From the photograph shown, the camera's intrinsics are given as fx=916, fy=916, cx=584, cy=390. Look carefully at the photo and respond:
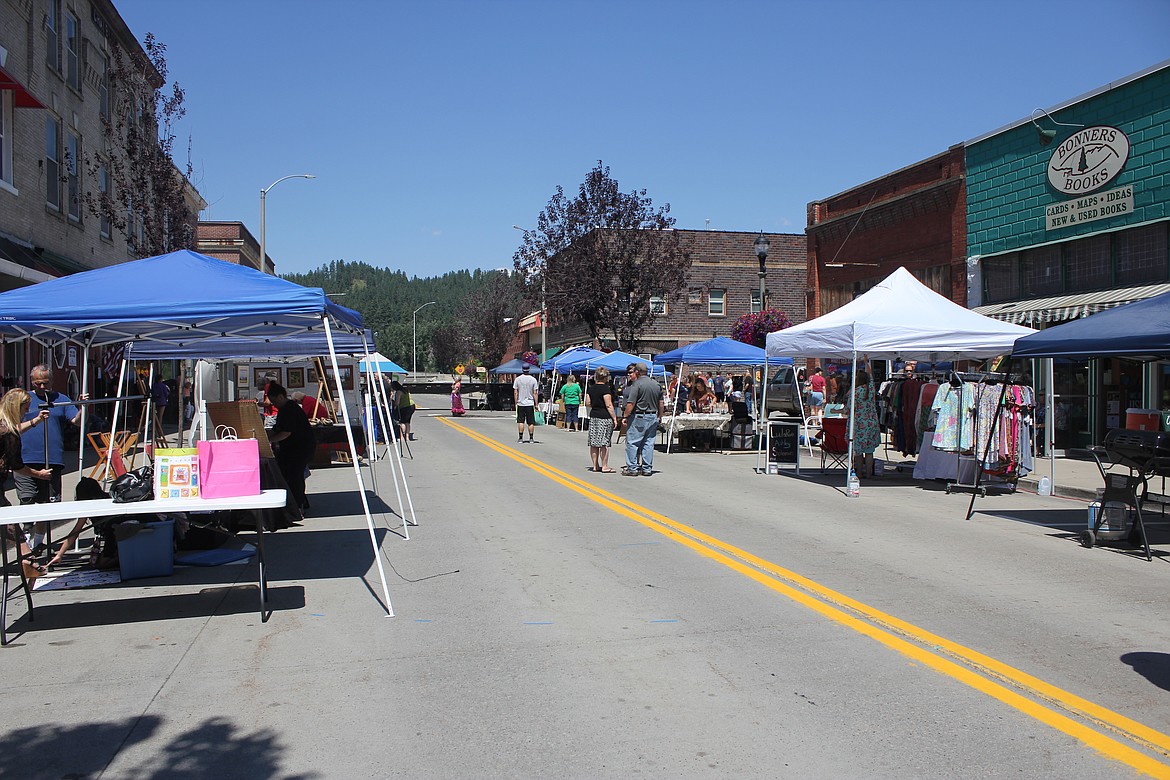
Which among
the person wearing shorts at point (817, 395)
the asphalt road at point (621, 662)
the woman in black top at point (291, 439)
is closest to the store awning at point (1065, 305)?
the person wearing shorts at point (817, 395)

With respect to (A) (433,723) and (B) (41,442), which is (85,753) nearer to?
(A) (433,723)

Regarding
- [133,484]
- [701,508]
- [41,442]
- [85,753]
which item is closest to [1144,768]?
[85,753]

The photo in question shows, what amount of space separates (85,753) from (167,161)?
77.0 feet

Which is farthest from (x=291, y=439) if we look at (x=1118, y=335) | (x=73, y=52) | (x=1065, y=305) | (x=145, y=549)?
(x=73, y=52)

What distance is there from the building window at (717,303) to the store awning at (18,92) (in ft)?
110

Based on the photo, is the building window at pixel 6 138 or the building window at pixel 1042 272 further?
the building window at pixel 1042 272

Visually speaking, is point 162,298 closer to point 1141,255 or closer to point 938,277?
point 1141,255

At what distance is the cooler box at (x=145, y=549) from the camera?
798 centimetres

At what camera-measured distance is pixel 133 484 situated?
693 cm

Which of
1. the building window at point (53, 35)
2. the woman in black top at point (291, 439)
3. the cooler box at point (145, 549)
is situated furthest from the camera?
the building window at point (53, 35)

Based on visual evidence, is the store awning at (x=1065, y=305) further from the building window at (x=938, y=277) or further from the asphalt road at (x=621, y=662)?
the asphalt road at (x=621, y=662)

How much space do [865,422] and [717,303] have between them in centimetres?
3260

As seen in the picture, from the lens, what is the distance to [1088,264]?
1964cm

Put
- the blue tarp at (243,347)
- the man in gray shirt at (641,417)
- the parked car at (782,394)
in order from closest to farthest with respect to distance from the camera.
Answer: the blue tarp at (243,347)
the man in gray shirt at (641,417)
the parked car at (782,394)
